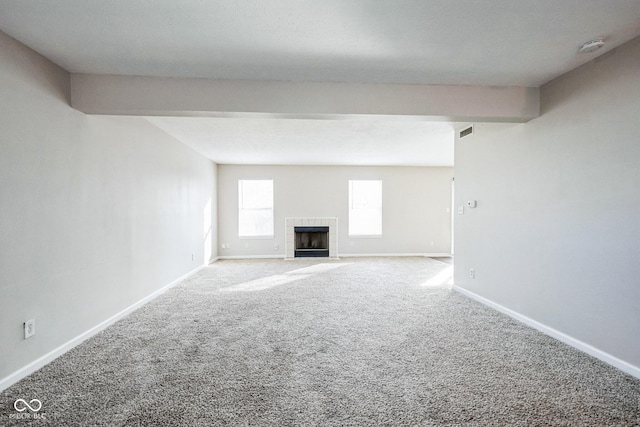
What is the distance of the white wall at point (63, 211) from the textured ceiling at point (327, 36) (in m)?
0.44

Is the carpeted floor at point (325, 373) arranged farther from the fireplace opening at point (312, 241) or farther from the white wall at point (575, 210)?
the fireplace opening at point (312, 241)

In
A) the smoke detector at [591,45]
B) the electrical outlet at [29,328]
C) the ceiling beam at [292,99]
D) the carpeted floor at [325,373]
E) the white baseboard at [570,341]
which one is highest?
the smoke detector at [591,45]

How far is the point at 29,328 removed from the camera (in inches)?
86.2

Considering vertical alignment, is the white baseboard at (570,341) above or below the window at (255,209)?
below

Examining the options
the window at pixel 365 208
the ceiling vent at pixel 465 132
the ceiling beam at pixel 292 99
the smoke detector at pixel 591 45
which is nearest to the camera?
the smoke detector at pixel 591 45

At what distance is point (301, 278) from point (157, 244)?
233cm

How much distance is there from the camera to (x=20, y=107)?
7.00 ft

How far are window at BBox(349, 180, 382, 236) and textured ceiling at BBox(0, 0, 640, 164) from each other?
5.05 meters

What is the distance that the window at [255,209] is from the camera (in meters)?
7.61

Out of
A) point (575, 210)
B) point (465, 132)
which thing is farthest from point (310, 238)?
point (575, 210)

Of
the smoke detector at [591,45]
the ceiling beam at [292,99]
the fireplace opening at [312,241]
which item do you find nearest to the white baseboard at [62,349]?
the ceiling beam at [292,99]

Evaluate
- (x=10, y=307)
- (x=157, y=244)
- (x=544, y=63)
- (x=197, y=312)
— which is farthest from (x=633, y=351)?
(x=157, y=244)

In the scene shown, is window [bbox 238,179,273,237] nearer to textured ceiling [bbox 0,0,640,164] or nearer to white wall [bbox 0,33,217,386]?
white wall [bbox 0,33,217,386]

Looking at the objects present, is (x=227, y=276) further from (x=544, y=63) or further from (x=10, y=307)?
(x=544, y=63)
